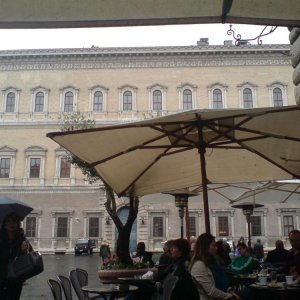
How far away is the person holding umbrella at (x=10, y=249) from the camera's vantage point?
416 cm

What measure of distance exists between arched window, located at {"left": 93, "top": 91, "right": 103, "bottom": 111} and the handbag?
27.8 metres

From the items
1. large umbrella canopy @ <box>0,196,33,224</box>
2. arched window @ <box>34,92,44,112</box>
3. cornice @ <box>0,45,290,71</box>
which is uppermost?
cornice @ <box>0,45,290,71</box>

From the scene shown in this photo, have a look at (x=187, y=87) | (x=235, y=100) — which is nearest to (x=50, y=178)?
(x=187, y=87)

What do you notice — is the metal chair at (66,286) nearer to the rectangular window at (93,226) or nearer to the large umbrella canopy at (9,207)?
the large umbrella canopy at (9,207)

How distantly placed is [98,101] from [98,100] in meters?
0.08

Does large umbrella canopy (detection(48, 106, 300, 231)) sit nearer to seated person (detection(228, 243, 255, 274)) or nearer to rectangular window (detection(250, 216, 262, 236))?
seated person (detection(228, 243, 255, 274))

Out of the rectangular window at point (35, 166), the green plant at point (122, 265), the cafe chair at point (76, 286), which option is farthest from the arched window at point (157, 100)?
the cafe chair at point (76, 286)

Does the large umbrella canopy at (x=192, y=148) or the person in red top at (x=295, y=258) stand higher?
the large umbrella canopy at (x=192, y=148)

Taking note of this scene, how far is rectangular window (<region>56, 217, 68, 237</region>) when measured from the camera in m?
29.7

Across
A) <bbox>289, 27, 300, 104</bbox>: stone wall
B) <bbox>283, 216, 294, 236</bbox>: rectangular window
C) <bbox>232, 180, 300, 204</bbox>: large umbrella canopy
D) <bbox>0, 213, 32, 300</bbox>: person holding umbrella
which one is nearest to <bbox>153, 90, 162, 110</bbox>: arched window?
<bbox>283, 216, 294, 236</bbox>: rectangular window

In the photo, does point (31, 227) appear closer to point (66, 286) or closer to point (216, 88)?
point (216, 88)

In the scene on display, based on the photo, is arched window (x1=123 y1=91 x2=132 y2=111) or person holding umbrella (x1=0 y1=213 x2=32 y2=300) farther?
arched window (x1=123 y1=91 x2=132 y2=111)

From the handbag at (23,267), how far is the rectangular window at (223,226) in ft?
85.6

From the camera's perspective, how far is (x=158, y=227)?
29656 mm
